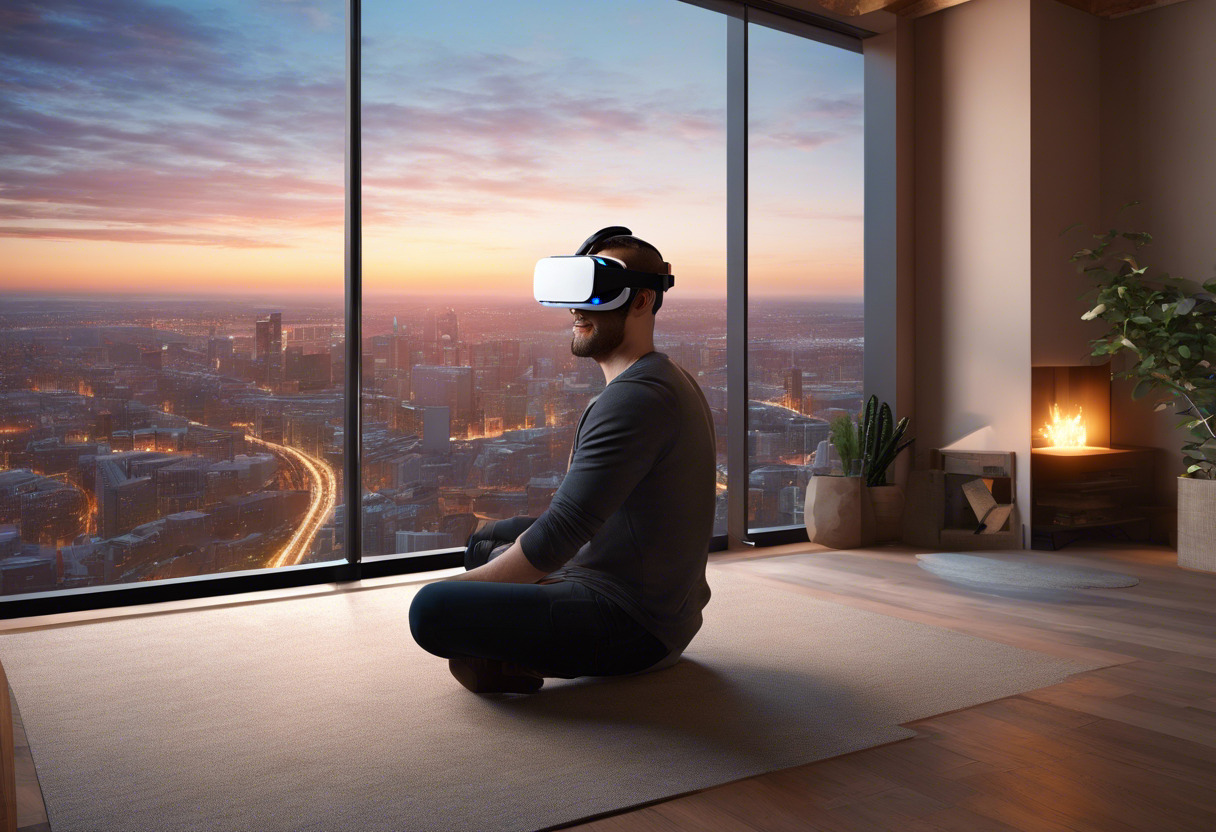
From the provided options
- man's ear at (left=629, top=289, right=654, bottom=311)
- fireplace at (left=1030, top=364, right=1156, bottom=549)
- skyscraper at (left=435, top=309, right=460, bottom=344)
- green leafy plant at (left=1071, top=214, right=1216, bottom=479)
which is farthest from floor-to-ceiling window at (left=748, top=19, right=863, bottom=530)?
man's ear at (left=629, top=289, right=654, bottom=311)

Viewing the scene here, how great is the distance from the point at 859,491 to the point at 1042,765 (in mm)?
2605

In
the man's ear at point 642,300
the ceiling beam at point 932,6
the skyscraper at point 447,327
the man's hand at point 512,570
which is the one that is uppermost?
the ceiling beam at point 932,6

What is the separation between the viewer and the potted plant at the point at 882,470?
464cm

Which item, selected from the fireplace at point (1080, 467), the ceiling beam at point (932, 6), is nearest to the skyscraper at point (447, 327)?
the ceiling beam at point (932, 6)

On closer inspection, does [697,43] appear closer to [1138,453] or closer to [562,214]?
[562,214]

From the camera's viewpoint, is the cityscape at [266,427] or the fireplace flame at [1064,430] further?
the fireplace flame at [1064,430]

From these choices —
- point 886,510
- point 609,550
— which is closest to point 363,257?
point 609,550

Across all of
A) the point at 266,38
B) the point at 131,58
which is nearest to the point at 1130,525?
the point at 266,38

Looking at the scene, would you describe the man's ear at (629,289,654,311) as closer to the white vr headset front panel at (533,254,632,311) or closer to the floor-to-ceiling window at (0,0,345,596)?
the white vr headset front panel at (533,254,632,311)

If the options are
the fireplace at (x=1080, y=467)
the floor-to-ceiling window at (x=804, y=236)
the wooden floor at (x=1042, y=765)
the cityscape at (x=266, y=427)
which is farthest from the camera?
the floor-to-ceiling window at (x=804, y=236)

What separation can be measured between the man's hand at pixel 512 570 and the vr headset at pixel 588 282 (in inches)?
21.5

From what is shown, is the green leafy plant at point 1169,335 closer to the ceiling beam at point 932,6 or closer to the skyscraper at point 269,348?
the ceiling beam at point 932,6

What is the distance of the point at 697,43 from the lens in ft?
16.4

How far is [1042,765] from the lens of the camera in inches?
76.5
